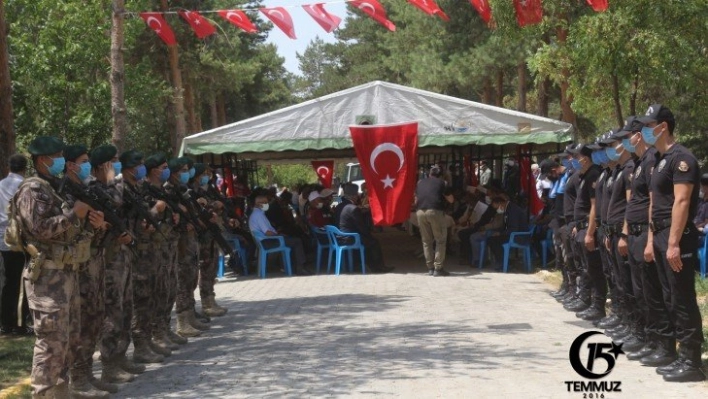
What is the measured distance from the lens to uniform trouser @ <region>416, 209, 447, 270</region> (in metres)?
15.6

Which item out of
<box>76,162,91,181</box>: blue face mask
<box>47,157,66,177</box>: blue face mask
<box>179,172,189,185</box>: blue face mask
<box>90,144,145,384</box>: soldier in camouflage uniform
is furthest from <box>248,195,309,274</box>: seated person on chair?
<box>47,157,66,177</box>: blue face mask

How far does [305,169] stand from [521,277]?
5078 cm

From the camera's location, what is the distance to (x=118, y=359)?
798cm

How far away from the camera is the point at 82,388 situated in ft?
23.7

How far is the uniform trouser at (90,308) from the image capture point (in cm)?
705

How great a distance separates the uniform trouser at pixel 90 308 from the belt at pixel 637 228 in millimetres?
4406

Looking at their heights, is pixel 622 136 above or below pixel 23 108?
below

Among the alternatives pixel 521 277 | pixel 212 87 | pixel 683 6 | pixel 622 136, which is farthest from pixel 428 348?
pixel 212 87

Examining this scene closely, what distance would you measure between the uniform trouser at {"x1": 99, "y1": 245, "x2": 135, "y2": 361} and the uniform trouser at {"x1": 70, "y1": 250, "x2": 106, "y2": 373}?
36 cm

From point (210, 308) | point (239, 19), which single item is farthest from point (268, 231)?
point (210, 308)

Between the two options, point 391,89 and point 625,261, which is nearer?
point 625,261

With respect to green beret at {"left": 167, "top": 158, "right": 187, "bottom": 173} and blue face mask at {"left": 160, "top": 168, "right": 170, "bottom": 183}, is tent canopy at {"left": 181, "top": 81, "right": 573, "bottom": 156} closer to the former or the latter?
green beret at {"left": 167, "top": 158, "right": 187, "bottom": 173}

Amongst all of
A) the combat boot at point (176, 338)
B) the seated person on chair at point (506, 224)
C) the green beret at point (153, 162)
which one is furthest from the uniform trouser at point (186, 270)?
the seated person on chair at point (506, 224)

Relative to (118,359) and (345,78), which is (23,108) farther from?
(345,78)
